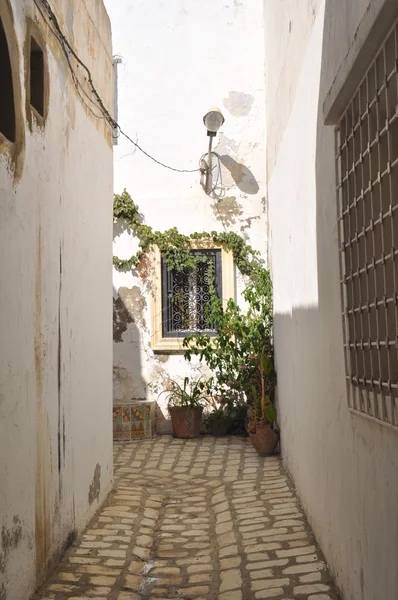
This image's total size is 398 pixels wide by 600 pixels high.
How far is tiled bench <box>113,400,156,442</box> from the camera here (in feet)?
32.1

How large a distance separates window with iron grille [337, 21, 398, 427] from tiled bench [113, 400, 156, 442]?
255 inches

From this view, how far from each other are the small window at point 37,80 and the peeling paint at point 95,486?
3053mm

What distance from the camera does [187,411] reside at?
32.4 ft

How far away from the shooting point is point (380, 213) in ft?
9.62

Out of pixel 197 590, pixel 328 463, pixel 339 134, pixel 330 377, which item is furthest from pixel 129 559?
pixel 339 134

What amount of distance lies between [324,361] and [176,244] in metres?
6.20

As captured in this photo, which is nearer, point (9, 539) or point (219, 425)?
point (9, 539)

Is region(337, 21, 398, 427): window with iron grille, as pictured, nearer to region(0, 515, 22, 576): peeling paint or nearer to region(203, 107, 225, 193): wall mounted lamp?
region(0, 515, 22, 576): peeling paint

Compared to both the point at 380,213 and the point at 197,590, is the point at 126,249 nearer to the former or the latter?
the point at 197,590

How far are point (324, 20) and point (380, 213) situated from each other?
1893mm

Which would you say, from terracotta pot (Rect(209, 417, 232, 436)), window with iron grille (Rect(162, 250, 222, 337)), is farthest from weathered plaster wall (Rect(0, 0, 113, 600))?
window with iron grille (Rect(162, 250, 222, 337))

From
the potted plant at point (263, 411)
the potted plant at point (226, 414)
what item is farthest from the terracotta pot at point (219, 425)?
Answer: the potted plant at point (263, 411)


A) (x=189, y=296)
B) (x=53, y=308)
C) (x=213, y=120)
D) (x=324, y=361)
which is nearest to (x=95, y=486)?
(x=53, y=308)

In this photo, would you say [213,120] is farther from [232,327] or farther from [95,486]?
[95,486]
